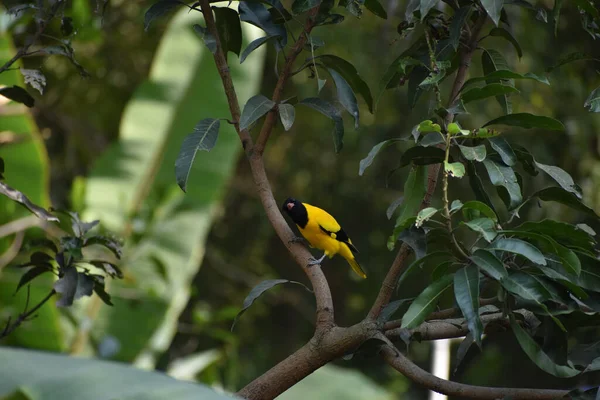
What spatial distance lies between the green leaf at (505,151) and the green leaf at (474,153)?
66mm

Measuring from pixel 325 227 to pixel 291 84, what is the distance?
536cm

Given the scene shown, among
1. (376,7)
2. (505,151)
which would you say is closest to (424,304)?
(505,151)

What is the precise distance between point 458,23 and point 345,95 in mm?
372

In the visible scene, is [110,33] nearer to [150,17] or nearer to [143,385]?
[150,17]

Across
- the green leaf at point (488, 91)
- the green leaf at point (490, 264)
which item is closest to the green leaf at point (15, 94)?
the green leaf at point (488, 91)

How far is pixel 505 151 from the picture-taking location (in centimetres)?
197

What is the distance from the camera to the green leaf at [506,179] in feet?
6.30

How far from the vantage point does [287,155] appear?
9828mm

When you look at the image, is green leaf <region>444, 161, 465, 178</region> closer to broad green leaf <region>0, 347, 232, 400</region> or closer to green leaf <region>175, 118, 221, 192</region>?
green leaf <region>175, 118, 221, 192</region>

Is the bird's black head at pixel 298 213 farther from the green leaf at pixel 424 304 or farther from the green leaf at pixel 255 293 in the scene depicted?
the green leaf at pixel 424 304

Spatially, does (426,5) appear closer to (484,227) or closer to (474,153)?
(474,153)

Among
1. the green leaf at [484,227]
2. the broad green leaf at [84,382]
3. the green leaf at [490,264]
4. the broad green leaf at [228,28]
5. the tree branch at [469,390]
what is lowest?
the broad green leaf at [84,382]

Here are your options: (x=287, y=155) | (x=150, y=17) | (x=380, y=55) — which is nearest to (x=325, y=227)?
(x=150, y=17)

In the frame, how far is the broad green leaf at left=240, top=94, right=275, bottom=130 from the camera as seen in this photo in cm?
209
